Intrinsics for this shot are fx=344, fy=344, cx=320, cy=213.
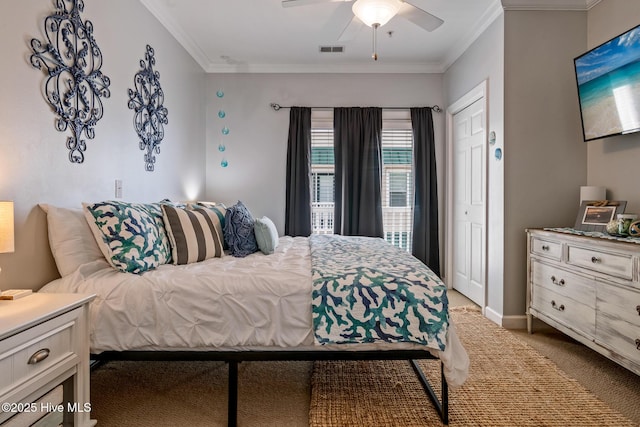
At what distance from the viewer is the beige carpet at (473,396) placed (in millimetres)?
1686

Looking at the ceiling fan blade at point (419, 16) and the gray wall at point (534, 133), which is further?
the gray wall at point (534, 133)

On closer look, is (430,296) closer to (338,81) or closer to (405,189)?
(405,189)

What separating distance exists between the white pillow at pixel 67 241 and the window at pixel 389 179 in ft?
9.00

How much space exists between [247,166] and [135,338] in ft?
9.58

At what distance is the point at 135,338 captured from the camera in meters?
1.62

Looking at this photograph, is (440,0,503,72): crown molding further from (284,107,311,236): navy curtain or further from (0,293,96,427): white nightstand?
(0,293,96,427): white nightstand

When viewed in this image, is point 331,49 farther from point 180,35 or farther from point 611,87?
point 611,87

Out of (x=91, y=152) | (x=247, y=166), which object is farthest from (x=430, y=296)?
(x=247, y=166)

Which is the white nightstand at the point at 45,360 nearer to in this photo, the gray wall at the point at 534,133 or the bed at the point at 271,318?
the bed at the point at 271,318

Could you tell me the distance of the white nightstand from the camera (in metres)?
1.11

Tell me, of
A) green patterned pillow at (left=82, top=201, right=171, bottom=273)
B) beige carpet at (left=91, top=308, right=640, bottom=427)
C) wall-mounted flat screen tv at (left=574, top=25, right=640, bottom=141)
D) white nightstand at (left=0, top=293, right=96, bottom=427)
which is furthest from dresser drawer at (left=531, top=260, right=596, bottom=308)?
white nightstand at (left=0, top=293, right=96, bottom=427)

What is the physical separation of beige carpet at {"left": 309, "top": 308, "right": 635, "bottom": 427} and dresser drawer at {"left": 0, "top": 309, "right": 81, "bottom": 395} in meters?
1.13

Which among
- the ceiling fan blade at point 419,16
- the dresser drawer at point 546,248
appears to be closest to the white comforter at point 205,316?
the dresser drawer at point 546,248

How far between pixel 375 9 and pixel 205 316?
2.12 meters
